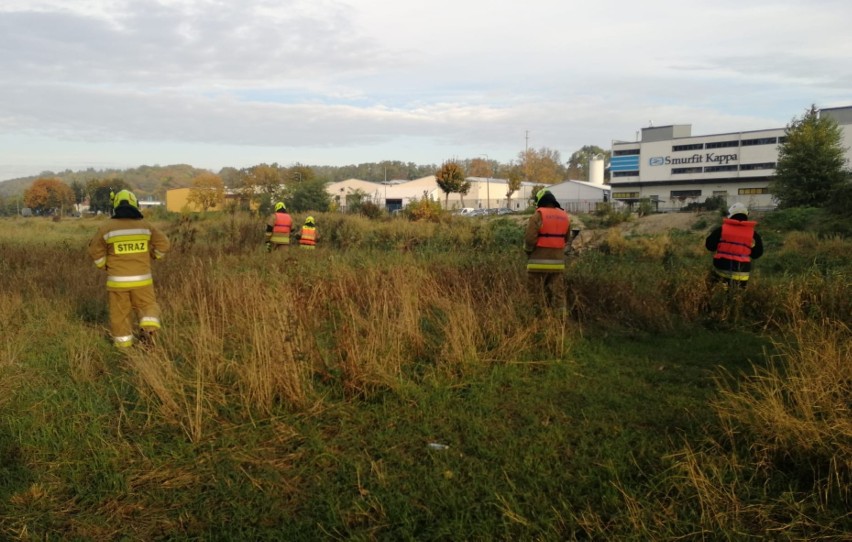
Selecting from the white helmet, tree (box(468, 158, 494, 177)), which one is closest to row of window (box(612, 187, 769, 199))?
tree (box(468, 158, 494, 177))

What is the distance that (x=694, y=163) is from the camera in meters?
→ 70.4

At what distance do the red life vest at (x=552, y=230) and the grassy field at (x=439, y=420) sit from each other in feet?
2.36

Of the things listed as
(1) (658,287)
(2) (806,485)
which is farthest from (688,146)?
(2) (806,485)

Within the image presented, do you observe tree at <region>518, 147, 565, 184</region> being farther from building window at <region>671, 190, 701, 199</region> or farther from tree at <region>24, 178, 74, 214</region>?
tree at <region>24, 178, 74, 214</region>

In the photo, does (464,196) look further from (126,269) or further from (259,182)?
(126,269)

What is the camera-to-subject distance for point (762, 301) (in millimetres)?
7547

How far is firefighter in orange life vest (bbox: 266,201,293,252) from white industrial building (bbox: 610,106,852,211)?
51.3 meters

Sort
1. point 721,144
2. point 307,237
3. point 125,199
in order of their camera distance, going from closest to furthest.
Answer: point 125,199
point 307,237
point 721,144

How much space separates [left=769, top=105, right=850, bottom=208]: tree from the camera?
31.4 metres

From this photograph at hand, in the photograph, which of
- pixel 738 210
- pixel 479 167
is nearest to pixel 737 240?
pixel 738 210

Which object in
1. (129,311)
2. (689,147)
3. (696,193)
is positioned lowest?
(129,311)

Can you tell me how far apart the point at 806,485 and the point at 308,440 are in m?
3.12

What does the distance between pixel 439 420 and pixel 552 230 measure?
402 centimetres

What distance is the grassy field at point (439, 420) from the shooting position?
331cm
